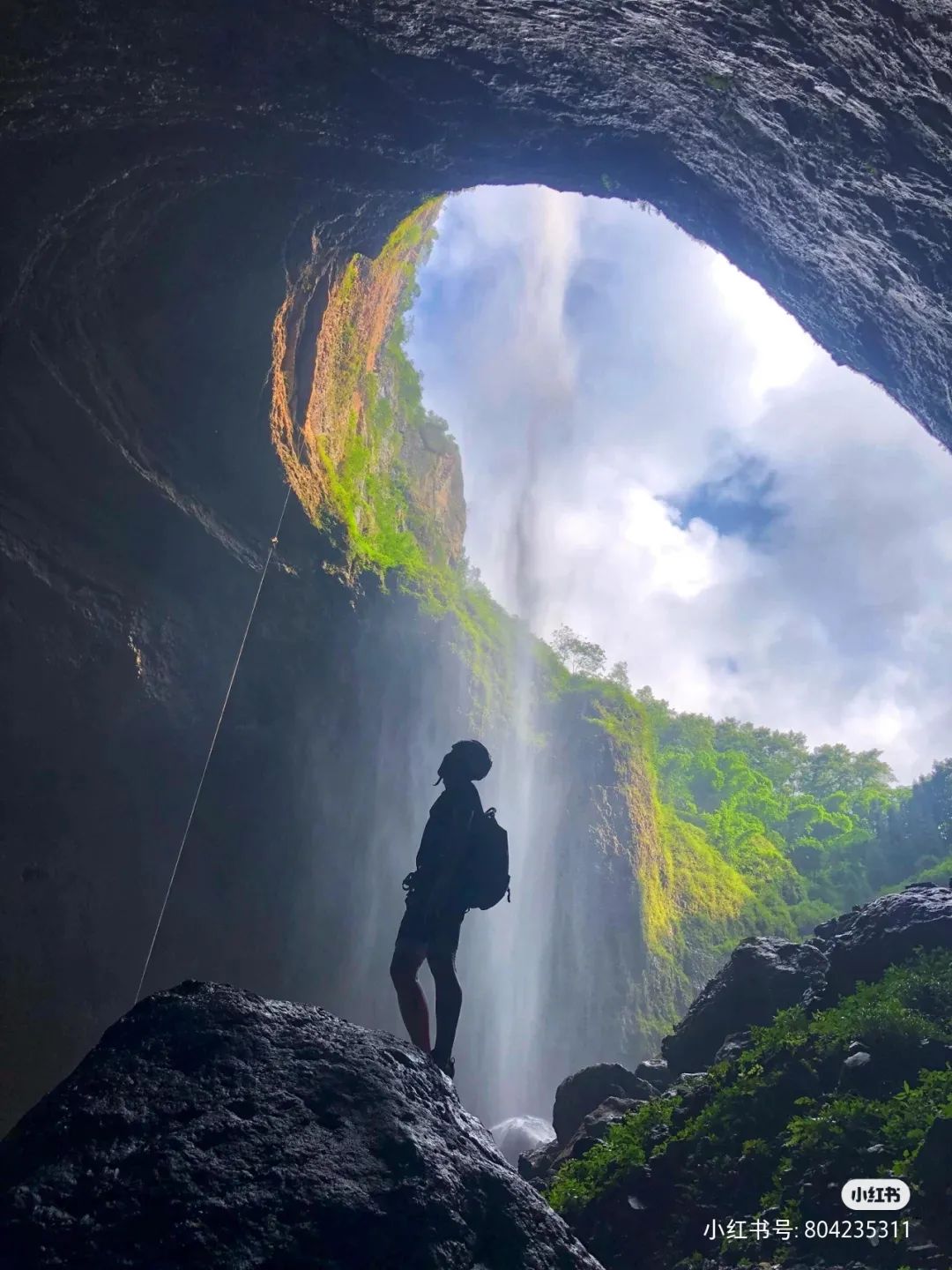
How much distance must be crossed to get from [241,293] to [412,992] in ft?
25.4

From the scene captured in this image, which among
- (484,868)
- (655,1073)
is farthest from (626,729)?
(484,868)

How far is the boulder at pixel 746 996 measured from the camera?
291 inches

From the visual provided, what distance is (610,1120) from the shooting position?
6613 millimetres

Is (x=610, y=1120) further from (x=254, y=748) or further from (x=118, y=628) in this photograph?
(x=118, y=628)

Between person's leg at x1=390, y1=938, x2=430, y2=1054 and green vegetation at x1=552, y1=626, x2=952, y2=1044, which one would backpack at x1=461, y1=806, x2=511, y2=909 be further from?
green vegetation at x1=552, y1=626, x2=952, y2=1044

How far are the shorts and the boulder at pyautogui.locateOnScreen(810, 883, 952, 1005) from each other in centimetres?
424

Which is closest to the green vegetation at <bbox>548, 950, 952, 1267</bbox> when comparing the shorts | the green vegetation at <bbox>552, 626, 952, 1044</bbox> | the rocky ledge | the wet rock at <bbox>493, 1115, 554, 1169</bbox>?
the rocky ledge

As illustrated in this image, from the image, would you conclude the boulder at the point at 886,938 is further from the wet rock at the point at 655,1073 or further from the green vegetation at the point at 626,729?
the green vegetation at the point at 626,729

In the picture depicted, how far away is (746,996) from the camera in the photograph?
25.1 feet

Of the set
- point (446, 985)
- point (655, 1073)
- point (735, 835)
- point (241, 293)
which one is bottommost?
point (446, 985)

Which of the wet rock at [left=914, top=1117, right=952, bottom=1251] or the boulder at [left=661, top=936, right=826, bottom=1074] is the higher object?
the boulder at [left=661, top=936, right=826, bottom=1074]

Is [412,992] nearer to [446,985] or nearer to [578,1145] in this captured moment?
[446,985]

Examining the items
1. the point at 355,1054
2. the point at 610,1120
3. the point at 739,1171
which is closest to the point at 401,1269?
the point at 355,1054

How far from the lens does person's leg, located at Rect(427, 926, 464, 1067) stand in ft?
13.0
